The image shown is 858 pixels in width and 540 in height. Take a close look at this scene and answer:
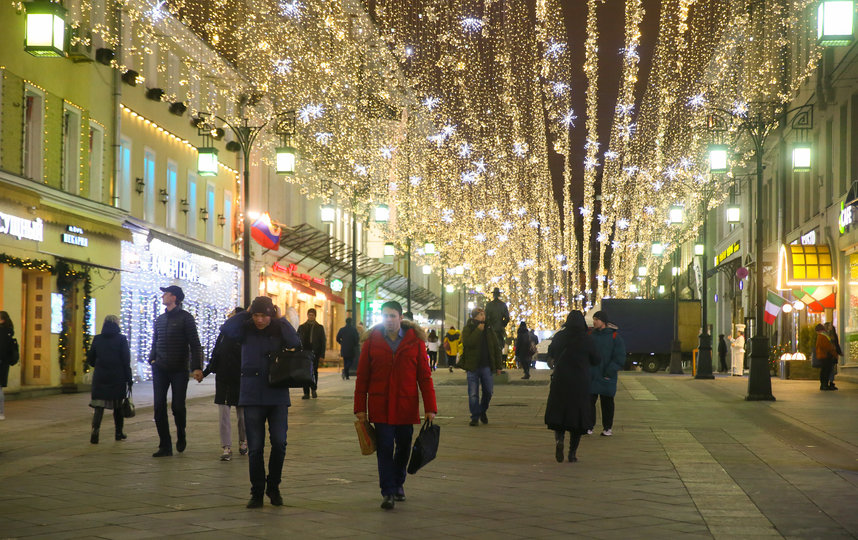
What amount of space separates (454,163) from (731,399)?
3545 cm

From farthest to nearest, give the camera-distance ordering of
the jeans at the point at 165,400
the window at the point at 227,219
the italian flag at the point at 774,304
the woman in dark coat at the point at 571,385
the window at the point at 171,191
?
the window at the point at 227,219
the italian flag at the point at 774,304
the window at the point at 171,191
the jeans at the point at 165,400
the woman in dark coat at the point at 571,385

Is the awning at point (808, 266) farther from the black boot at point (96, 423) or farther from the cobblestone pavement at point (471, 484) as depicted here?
the black boot at point (96, 423)

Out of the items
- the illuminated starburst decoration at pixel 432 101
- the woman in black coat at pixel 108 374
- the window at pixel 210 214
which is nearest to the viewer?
the woman in black coat at pixel 108 374

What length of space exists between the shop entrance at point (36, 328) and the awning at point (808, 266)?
68.4 ft

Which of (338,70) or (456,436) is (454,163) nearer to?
(338,70)

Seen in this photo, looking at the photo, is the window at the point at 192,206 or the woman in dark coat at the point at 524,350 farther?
the woman in dark coat at the point at 524,350

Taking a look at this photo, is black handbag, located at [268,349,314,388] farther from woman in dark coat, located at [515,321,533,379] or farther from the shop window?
woman in dark coat, located at [515,321,533,379]

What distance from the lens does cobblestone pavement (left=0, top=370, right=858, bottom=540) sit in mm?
8164

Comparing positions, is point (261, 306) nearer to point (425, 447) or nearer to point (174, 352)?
point (425, 447)

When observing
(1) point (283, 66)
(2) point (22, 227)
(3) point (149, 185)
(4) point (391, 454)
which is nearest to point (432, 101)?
(1) point (283, 66)

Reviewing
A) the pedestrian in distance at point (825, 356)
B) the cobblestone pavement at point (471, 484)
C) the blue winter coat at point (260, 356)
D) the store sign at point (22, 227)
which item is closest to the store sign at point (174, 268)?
the store sign at point (22, 227)

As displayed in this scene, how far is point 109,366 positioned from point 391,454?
667 cm

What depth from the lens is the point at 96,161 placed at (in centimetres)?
2861

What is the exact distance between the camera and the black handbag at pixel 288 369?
9180mm
